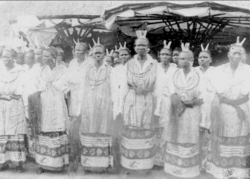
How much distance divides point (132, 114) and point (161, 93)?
55 centimetres

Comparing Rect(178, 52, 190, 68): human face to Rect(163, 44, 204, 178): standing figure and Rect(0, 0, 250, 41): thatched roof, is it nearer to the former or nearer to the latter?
Rect(163, 44, 204, 178): standing figure

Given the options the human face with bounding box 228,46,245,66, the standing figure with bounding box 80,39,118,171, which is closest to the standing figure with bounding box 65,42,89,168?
the standing figure with bounding box 80,39,118,171

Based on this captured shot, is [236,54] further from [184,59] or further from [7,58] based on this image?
[7,58]

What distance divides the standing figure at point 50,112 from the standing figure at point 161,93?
1.49 meters

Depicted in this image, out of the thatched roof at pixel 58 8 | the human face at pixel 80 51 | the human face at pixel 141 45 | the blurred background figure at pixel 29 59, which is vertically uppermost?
the thatched roof at pixel 58 8

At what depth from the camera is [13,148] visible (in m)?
4.88

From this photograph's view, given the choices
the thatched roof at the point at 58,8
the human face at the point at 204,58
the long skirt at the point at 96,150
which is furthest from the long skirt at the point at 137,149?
the thatched roof at the point at 58,8

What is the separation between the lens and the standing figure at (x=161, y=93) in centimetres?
455

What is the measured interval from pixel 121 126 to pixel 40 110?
131cm

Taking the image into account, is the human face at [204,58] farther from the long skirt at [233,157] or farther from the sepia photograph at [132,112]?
the long skirt at [233,157]

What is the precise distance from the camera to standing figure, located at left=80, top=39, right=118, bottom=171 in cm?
463

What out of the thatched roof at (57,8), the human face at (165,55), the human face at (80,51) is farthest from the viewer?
the thatched roof at (57,8)

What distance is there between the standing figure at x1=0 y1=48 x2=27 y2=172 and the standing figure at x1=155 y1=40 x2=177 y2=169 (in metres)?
2.19

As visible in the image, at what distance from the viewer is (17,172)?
489 centimetres
